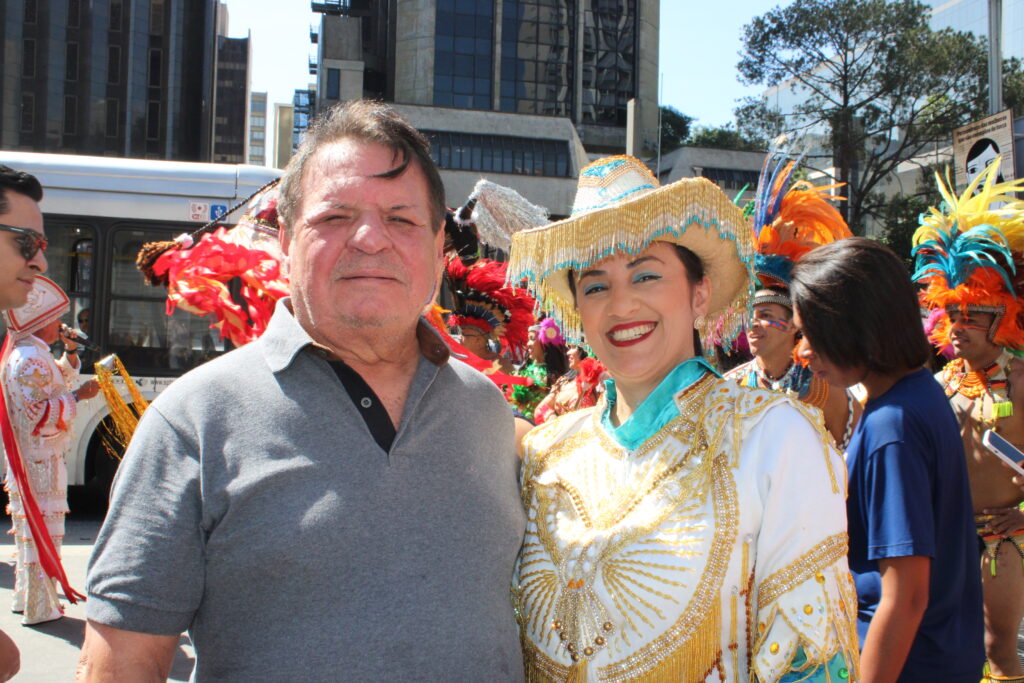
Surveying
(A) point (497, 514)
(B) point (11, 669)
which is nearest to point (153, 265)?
(B) point (11, 669)

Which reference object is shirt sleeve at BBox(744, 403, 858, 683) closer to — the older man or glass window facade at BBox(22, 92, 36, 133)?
the older man

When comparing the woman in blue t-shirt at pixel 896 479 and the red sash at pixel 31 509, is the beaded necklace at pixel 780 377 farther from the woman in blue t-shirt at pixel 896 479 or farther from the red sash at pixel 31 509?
the red sash at pixel 31 509

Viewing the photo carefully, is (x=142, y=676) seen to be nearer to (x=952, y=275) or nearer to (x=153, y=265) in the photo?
(x=153, y=265)

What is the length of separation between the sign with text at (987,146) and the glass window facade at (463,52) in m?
41.2

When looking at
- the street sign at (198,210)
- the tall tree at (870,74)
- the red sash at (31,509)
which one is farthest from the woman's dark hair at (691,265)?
the tall tree at (870,74)

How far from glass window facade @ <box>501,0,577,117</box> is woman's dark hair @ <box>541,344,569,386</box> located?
43.7 meters

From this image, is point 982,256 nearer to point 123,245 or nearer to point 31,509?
point 31,509

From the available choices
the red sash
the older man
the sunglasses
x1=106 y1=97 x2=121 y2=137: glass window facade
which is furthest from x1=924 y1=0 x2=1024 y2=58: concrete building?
the older man

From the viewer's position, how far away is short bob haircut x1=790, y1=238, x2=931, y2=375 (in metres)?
2.40

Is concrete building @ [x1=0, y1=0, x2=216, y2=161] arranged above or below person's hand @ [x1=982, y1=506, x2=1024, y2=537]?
above

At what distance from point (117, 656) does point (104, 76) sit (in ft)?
155

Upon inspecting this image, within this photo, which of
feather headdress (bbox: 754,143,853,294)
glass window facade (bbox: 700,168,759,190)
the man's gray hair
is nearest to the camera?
the man's gray hair

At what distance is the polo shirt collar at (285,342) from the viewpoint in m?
1.73

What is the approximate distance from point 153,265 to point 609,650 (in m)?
2.45
